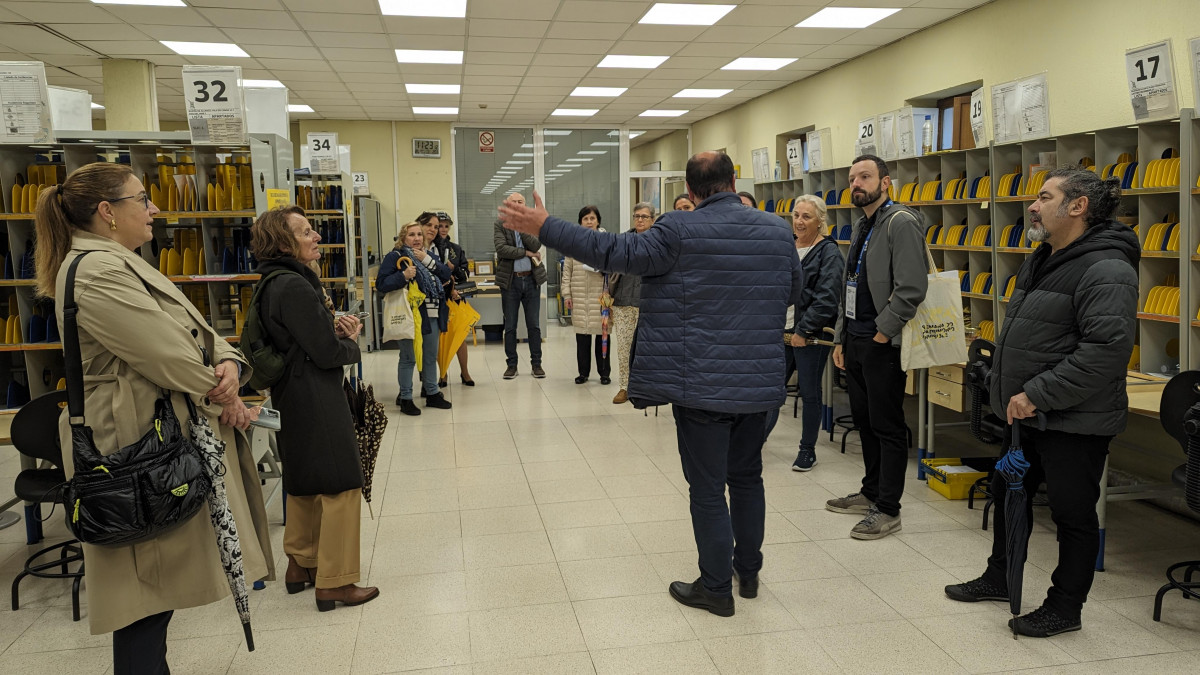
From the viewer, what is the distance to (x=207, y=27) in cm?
675

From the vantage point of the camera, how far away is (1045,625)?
110 inches

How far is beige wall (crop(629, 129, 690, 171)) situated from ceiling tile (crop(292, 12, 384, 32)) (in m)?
7.86

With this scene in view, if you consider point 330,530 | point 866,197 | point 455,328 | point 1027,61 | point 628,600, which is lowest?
point 628,600

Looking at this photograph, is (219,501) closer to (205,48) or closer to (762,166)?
(205,48)

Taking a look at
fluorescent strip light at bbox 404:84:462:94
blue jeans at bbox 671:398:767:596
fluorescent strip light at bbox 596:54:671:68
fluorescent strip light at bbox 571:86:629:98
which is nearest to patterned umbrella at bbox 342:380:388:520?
blue jeans at bbox 671:398:767:596

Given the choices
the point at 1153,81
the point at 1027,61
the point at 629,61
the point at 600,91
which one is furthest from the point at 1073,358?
the point at 600,91

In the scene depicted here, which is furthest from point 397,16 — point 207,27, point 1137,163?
point 1137,163

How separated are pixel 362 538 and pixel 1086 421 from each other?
3.00 meters

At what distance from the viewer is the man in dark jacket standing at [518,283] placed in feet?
25.5

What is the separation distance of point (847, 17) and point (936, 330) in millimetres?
3996

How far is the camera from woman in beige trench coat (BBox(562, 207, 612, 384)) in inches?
274

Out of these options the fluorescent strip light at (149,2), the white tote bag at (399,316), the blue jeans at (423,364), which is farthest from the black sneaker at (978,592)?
the fluorescent strip light at (149,2)

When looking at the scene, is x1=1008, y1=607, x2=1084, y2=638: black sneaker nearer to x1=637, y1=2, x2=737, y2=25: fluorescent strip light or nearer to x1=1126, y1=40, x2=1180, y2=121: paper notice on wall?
x1=1126, y1=40, x2=1180, y2=121: paper notice on wall

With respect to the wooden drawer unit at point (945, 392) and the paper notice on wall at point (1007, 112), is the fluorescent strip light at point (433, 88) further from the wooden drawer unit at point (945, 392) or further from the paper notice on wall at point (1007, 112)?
the wooden drawer unit at point (945, 392)
